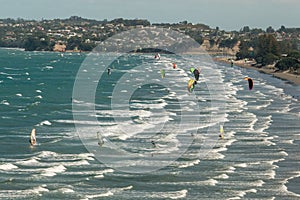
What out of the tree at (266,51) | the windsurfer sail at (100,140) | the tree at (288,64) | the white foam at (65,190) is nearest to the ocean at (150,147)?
the white foam at (65,190)

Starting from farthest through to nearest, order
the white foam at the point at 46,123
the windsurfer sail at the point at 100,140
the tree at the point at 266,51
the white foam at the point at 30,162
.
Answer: the tree at the point at 266,51 → the white foam at the point at 46,123 → the windsurfer sail at the point at 100,140 → the white foam at the point at 30,162

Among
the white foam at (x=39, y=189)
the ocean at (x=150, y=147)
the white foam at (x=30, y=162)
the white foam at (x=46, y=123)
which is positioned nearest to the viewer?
the white foam at (x=39, y=189)

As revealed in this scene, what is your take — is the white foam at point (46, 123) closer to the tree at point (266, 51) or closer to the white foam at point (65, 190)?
the white foam at point (65, 190)

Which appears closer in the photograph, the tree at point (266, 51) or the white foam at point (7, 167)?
the white foam at point (7, 167)

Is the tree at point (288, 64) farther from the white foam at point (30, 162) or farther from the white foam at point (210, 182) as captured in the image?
the white foam at point (210, 182)

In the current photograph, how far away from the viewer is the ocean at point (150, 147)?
4019cm

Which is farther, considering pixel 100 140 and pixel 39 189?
pixel 100 140

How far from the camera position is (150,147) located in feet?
174

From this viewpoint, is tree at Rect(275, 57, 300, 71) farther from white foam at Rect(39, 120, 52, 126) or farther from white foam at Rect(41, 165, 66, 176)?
white foam at Rect(41, 165, 66, 176)

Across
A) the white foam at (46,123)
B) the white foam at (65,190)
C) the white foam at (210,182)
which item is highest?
the white foam at (46,123)

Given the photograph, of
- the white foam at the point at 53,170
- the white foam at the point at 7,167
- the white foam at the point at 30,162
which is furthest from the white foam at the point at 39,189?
the white foam at the point at 30,162

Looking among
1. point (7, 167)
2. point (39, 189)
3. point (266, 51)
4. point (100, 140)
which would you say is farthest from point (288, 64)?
point (39, 189)

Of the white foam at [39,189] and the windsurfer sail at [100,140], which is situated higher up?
the windsurfer sail at [100,140]

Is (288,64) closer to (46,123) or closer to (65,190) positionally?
(46,123)
